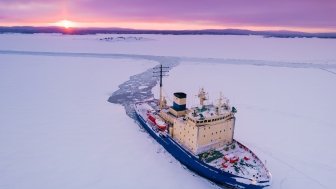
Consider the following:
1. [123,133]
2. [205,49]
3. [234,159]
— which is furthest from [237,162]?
[205,49]

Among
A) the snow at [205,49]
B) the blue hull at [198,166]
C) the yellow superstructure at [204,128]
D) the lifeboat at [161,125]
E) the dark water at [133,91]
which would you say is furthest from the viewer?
the snow at [205,49]

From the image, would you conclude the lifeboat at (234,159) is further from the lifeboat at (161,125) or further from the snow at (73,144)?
the lifeboat at (161,125)

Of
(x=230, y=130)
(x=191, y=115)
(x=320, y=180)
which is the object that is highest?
(x=191, y=115)

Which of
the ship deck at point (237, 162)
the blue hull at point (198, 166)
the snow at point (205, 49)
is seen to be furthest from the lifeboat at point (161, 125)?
the snow at point (205, 49)

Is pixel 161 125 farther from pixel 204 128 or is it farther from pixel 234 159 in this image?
pixel 234 159

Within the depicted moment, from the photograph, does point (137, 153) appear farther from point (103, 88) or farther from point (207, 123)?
point (103, 88)

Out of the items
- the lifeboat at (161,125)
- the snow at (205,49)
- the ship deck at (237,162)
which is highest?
the snow at (205,49)

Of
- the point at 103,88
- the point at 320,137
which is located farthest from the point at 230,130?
the point at 103,88

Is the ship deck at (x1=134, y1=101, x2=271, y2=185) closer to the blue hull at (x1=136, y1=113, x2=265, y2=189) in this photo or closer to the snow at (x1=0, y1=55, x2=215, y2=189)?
the blue hull at (x1=136, y1=113, x2=265, y2=189)
